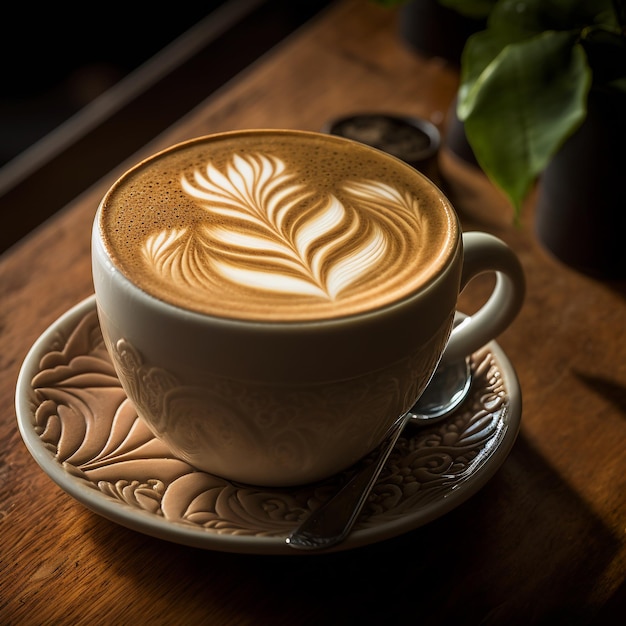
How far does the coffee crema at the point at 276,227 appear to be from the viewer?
0.56 m

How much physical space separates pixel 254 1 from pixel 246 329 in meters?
1.26

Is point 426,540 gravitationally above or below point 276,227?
below

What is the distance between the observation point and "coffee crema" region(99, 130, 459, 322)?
0.56m

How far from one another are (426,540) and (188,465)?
184mm

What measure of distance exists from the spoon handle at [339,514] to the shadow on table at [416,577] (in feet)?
0.13

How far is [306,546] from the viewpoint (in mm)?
565

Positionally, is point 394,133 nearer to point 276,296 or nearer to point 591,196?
point 591,196

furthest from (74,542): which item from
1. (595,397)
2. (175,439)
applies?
(595,397)

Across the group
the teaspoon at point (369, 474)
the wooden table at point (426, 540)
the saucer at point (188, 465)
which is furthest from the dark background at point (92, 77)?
the teaspoon at point (369, 474)

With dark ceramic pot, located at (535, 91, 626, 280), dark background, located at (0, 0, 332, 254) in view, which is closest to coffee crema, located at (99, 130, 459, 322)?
dark ceramic pot, located at (535, 91, 626, 280)

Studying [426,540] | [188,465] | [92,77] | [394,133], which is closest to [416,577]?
[426,540]

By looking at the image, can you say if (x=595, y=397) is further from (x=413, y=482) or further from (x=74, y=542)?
(x=74, y=542)

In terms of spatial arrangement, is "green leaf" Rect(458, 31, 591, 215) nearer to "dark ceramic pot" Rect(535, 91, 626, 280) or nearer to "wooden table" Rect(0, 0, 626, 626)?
"dark ceramic pot" Rect(535, 91, 626, 280)

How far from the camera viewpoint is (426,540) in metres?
0.64
